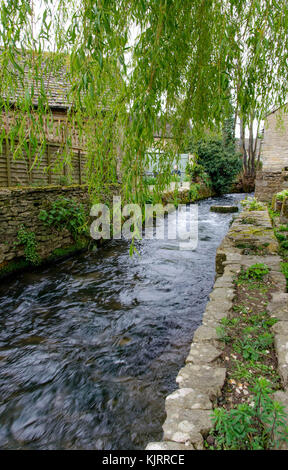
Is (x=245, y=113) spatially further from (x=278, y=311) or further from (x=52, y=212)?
(x=52, y=212)

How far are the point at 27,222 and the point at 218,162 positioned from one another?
50.4 ft

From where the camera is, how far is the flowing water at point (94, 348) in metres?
2.63

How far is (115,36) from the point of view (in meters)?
2.23

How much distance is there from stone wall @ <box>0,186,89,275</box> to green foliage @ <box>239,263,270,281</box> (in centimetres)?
455

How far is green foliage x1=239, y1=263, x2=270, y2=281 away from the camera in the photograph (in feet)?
12.6

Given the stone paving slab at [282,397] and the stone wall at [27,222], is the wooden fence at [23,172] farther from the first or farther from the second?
the stone paving slab at [282,397]

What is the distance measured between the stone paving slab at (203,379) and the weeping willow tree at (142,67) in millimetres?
1337

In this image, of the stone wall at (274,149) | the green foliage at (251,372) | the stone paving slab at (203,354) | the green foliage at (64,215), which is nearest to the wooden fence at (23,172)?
the green foliage at (64,215)

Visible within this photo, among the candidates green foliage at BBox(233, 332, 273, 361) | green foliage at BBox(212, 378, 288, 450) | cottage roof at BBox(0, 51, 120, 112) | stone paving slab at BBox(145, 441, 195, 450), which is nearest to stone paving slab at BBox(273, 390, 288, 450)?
green foliage at BBox(212, 378, 288, 450)

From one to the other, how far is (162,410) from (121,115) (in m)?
A: 2.57

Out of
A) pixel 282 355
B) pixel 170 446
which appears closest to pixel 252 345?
pixel 282 355

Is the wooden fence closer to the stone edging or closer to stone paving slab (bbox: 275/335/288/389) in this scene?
the stone edging

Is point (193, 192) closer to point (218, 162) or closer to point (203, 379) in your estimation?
point (218, 162)
